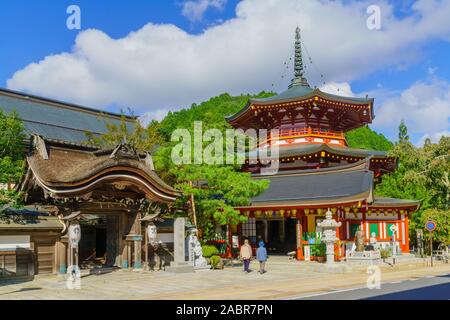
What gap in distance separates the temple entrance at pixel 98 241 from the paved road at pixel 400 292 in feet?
39.0

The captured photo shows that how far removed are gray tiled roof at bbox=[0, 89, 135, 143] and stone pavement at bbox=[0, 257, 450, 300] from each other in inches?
612

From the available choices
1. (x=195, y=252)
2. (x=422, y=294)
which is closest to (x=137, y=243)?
(x=195, y=252)

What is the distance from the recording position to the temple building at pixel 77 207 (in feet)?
69.1

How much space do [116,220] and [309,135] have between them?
17961mm

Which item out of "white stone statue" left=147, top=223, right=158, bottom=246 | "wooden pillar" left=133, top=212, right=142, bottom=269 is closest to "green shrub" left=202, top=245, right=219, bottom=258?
"white stone statue" left=147, top=223, right=158, bottom=246

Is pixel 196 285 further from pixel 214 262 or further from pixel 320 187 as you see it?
pixel 320 187

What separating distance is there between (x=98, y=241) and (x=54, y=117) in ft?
45.0

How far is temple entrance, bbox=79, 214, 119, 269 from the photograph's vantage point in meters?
25.0

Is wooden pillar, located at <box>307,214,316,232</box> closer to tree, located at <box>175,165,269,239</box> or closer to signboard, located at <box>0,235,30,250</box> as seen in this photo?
tree, located at <box>175,165,269,239</box>

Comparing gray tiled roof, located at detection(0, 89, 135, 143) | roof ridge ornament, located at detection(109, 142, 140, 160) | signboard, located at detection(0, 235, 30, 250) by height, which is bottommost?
signboard, located at detection(0, 235, 30, 250)

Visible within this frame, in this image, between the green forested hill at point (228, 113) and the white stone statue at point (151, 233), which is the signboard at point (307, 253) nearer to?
the white stone statue at point (151, 233)

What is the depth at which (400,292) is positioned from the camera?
16891 mm

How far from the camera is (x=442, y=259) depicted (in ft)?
109
